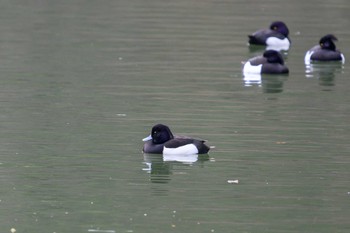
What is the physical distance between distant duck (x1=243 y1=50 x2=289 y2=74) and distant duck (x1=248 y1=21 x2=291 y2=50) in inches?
164

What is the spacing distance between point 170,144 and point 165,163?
17.9 inches

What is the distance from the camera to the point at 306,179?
1545cm

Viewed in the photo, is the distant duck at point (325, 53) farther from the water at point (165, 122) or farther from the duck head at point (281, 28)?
the duck head at point (281, 28)

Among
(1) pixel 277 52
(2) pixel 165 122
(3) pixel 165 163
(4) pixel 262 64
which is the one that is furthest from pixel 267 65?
(3) pixel 165 163

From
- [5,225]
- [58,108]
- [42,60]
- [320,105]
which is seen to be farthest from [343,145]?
[42,60]

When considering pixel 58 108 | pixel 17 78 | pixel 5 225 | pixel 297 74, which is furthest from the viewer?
pixel 297 74

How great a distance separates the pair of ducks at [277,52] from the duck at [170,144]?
8.72 meters

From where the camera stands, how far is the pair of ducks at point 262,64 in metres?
17.1

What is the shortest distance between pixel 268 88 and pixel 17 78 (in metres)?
4.83

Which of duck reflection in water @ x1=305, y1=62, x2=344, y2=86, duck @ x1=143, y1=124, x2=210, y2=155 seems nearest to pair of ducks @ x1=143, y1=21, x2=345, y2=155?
duck @ x1=143, y1=124, x2=210, y2=155

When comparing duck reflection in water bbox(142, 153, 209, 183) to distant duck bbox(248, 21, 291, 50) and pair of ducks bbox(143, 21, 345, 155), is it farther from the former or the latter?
distant duck bbox(248, 21, 291, 50)

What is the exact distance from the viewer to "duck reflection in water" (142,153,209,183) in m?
15.8

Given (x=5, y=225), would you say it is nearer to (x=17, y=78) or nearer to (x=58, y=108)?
→ (x=58, y=108)

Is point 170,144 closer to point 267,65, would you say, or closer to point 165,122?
point 165,122
